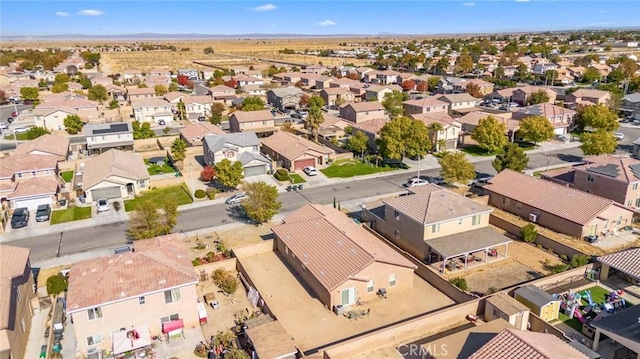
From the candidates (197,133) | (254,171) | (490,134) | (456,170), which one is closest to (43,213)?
(254,171)

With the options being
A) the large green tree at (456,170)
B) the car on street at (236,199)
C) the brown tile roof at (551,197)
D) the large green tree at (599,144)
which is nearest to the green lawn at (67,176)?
the car on street at (236,199)

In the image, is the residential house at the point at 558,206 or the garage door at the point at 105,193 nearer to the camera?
the residential house at the point at 558,206

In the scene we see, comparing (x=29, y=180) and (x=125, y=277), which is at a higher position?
(x=125, y=277)

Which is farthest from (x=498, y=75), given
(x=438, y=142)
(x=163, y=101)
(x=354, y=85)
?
(x=163, y=101)

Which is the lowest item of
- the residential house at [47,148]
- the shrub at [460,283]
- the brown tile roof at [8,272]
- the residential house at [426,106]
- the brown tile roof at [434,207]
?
the shrub at [460,283]

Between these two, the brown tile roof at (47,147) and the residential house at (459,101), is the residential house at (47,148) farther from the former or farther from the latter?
the residential house at (459,101)

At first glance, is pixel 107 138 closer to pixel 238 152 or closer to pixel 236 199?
pixel 238 152
